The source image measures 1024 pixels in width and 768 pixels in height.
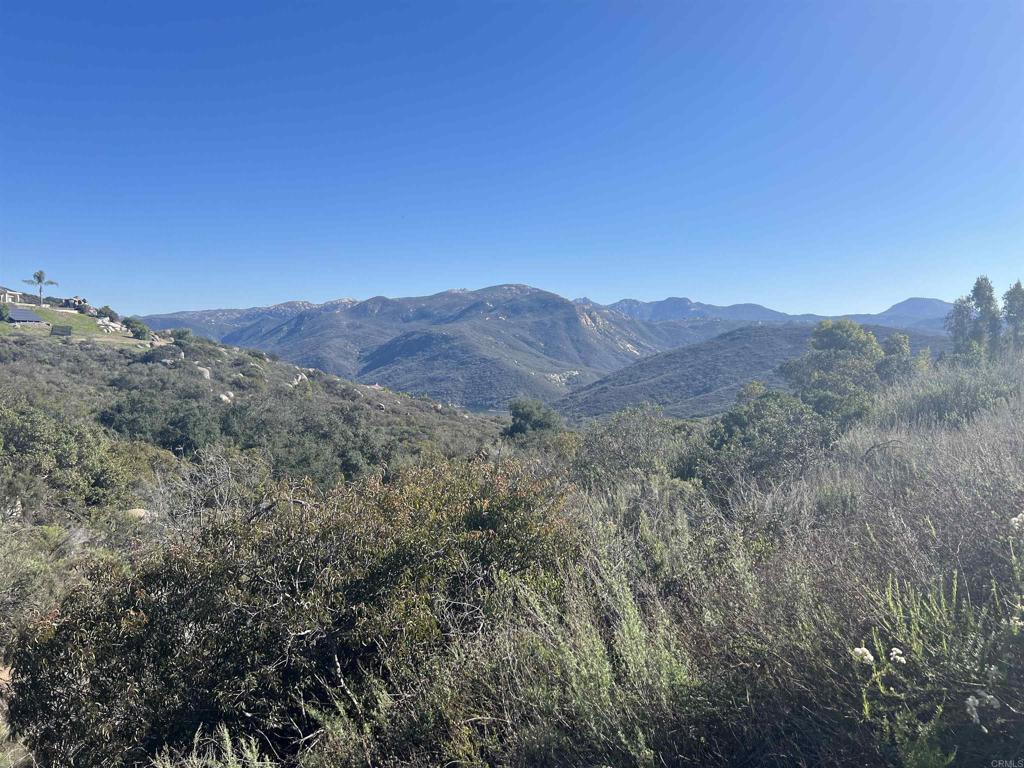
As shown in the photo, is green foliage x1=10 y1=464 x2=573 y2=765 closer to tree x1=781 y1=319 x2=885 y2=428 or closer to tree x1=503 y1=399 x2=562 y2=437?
tree x1=781 y1=319 x2=885 y2=428

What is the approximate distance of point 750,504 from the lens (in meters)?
4.92

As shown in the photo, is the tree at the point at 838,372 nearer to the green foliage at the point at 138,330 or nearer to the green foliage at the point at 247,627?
the green foliage at the point at 247,627

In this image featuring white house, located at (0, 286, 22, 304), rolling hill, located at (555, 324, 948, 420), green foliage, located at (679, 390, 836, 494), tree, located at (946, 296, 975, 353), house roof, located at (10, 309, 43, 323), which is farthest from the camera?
rolling hill, located at (555, 324, 948, 420)

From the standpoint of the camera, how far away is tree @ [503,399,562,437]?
25.5 meters

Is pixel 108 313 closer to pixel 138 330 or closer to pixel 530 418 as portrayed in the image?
pixel 138 330

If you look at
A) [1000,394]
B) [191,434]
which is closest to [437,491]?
[1000,394]

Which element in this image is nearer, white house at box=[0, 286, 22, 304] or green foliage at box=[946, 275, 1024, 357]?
green foliage at box=[946, 275, 1024, 357]

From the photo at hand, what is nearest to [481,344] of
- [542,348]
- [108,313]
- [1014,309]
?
[542,348]

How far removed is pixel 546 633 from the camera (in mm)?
2926

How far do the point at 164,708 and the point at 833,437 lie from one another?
9575mm

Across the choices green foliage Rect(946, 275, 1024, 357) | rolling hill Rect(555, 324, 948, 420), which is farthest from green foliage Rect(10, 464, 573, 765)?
rolling hill Rect(555, 324, 948, 420)

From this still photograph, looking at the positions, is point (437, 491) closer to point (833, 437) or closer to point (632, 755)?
point (632, 755)

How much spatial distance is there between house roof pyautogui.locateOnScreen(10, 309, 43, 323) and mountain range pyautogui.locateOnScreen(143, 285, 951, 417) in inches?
1978

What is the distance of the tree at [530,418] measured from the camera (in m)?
25.5
